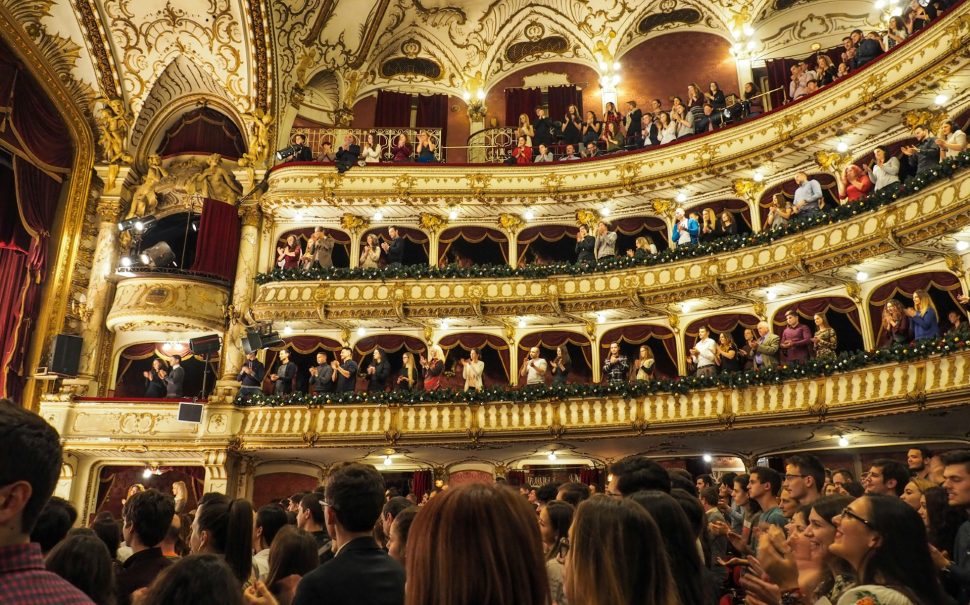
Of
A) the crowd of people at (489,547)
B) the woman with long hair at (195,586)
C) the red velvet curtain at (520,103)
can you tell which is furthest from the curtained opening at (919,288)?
the woman with long hair at (195,586)

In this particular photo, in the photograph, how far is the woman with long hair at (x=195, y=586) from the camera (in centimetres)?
174

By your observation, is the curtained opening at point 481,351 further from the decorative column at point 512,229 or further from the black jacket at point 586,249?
the black jacket at point 586,249

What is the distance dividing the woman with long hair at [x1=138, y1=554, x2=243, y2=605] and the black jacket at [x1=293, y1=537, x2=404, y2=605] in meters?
0.69

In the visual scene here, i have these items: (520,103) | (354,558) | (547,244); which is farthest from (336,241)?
(354,558)

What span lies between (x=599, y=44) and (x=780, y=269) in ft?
33.6

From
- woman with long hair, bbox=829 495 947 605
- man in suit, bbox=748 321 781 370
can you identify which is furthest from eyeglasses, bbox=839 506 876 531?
man in suit, bbox=748 321 781 370

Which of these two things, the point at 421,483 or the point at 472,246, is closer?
the point at 421,483

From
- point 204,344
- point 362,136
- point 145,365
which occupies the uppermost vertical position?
point 362,136

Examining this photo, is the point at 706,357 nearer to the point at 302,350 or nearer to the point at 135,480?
the point at 302,350

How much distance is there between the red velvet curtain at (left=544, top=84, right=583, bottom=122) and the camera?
21672mm

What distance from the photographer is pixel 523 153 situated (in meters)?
19.4

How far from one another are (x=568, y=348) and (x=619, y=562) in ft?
56.9

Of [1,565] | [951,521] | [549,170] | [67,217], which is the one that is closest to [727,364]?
[549,170]

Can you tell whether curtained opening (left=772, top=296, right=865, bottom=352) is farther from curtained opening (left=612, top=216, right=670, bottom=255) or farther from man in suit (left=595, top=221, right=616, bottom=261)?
man in suit (left=595, top=221, right=616, bottom=261)
